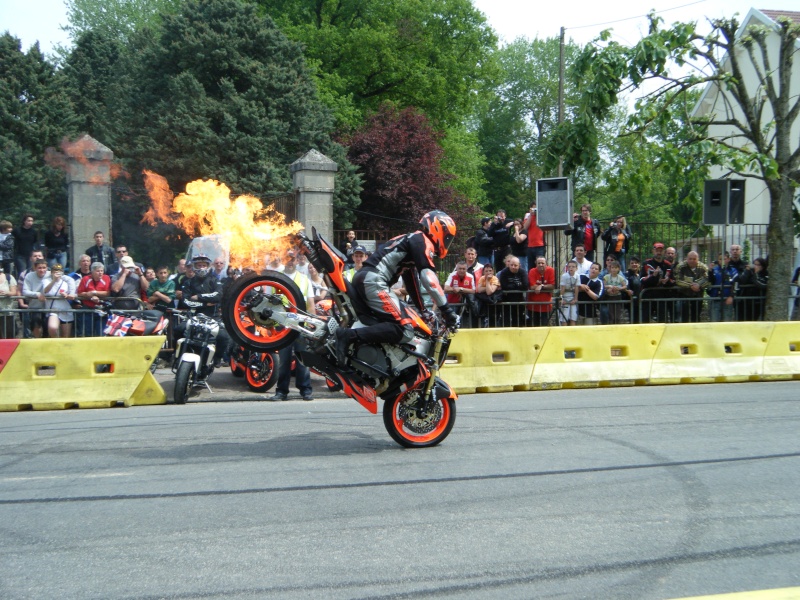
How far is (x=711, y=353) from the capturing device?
12.6m

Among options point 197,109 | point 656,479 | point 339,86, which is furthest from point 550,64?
point 656,479

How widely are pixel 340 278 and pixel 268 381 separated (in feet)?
14.3

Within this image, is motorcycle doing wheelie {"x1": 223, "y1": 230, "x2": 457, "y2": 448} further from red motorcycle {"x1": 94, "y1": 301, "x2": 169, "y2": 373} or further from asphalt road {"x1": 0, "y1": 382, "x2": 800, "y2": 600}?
red motorcycle {"x1": 94, "y1": 301, "x2": 169, "y2": 373}

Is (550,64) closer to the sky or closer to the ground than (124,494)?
closer to the sky

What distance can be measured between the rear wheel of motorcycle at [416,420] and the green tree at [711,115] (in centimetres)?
833

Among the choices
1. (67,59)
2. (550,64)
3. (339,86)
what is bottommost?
(339,86)

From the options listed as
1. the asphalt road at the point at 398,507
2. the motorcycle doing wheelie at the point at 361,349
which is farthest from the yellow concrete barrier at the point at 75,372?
the motorcycle doing wheelie at the point at 361,349

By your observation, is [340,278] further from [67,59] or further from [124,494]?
[67,59]

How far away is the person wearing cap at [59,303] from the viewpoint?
12.5 metres

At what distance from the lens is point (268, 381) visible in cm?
1191

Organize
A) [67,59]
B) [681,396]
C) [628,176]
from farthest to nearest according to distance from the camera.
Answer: [67,59]
[628,176]
[681,396]

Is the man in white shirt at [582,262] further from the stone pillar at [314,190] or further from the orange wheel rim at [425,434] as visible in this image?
the orange wheel rim at [425,434]

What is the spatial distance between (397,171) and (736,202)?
741 inches

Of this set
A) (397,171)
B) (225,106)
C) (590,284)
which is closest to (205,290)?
(590,284)
